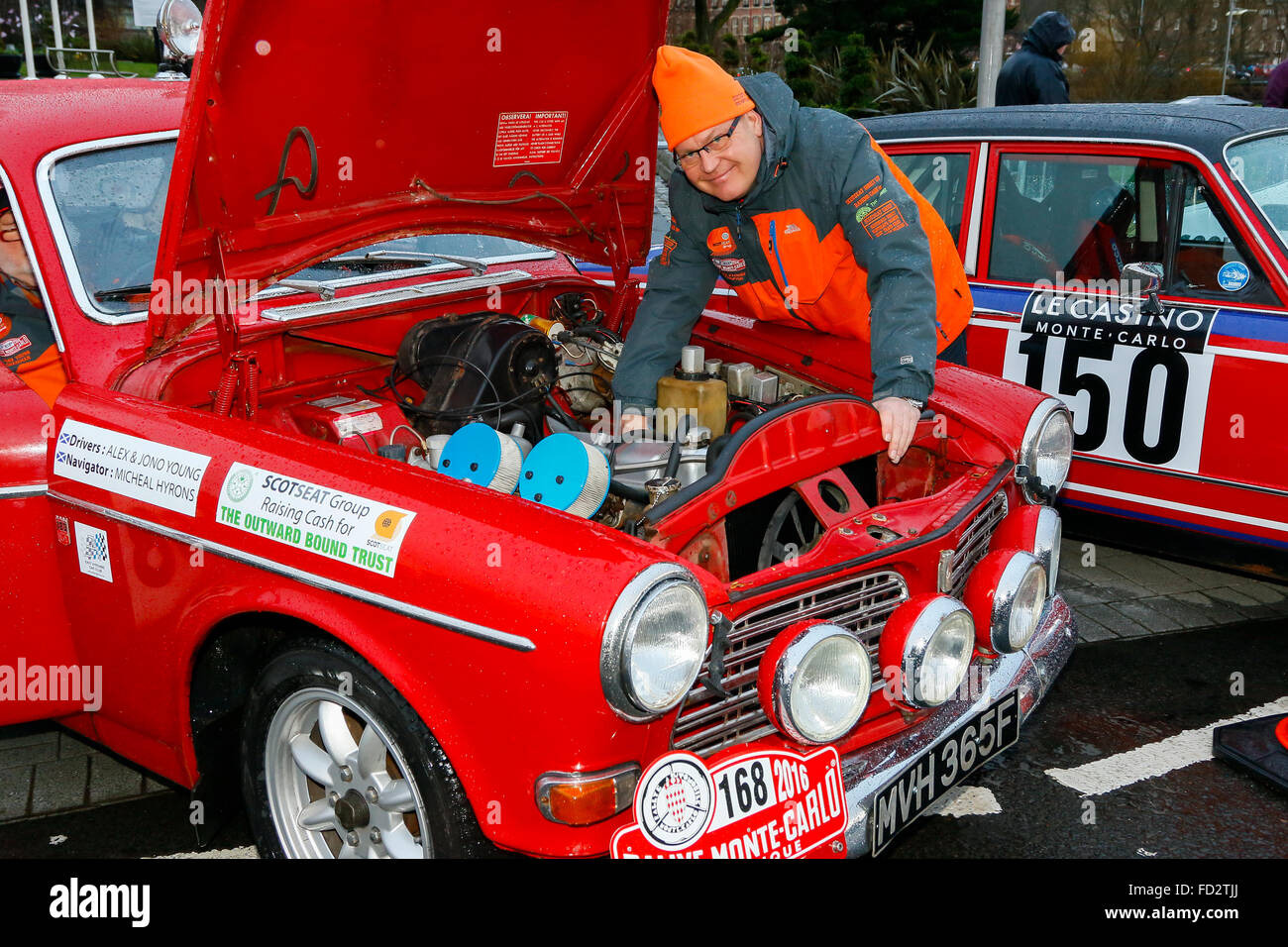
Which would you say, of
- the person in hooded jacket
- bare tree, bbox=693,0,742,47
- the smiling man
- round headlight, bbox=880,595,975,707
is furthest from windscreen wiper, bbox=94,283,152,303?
bare tree, bbox=693,0,742,47

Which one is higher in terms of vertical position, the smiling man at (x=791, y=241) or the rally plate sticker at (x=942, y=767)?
the smiling man at (x=791, y=241)

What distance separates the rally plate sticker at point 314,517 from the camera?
2.04 metres

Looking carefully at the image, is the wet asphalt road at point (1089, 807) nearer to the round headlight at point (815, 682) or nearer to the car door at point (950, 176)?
the round headlight at point (815, 682)

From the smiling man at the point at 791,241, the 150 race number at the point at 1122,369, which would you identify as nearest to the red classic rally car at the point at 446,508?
the smiling man at the point at 791,241

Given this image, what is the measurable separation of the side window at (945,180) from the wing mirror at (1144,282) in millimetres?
761

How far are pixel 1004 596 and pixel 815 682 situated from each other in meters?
0.60

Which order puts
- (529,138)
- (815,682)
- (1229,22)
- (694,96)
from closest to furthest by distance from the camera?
(815,682), (694,96), (529,138), (1229,22)

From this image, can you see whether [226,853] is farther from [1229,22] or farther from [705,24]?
[705,24]

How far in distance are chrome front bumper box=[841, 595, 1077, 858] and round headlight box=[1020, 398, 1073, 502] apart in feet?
1.03

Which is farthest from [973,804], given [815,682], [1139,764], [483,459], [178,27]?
[178,27]

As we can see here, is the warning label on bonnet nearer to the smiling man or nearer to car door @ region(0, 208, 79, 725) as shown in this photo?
the smiling man

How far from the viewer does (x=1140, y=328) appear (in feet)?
13.7

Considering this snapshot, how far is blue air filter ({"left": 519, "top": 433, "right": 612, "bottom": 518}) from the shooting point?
8.05ft
